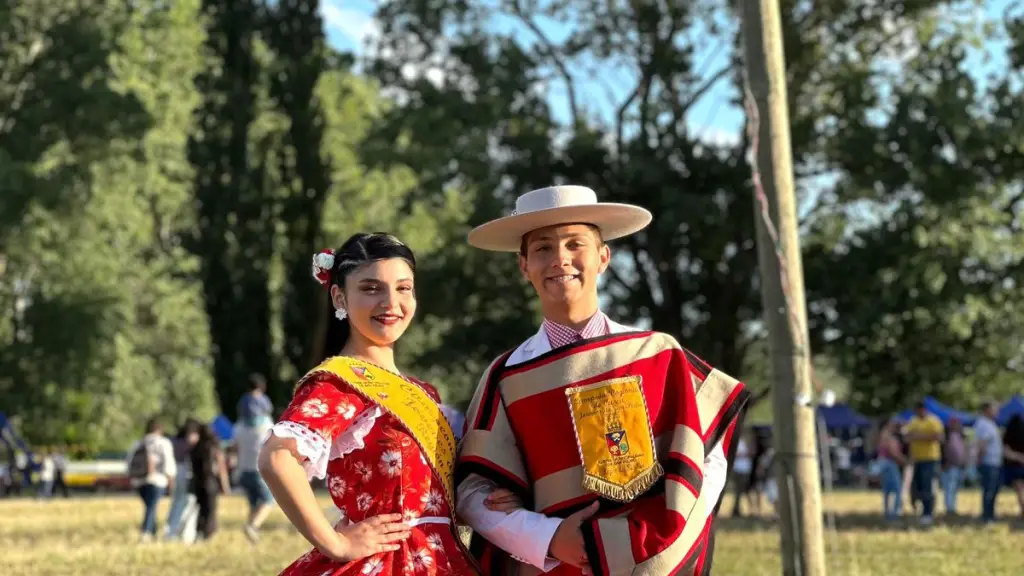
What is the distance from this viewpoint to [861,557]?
13.1 metres

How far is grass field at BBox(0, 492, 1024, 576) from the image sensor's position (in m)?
12.3

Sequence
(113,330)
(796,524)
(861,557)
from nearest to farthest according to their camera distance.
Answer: (796,524) < (861,557) < (113,330)

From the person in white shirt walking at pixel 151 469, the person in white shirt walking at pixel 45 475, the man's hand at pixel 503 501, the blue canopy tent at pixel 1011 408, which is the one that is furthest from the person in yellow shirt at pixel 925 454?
the person in white shirt walking at pixel 45 475

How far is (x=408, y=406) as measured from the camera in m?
3.95

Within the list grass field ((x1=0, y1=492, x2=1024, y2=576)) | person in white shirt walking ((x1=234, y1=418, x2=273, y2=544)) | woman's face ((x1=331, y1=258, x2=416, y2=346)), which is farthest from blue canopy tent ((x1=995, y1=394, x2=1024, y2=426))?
woman's face ((x1=331, y1=258, x2=416, y2=346))

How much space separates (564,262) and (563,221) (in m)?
0.12

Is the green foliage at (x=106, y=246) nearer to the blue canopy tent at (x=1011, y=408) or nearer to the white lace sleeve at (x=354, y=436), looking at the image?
the blue canopy tent at (x=1011, y=408)

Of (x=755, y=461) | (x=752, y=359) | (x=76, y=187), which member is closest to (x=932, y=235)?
(x=755, y=461)

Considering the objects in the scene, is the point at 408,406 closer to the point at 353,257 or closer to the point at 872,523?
the point at 353,257

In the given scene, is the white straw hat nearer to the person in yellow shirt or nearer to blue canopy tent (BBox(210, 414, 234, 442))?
the person in yellow shirt

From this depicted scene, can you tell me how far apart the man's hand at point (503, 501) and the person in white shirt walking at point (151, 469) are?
13458 mm

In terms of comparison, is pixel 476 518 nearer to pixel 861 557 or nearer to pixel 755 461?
pixel 861 557

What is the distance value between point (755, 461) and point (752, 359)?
1212cm

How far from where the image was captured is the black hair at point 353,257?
403 centimetres
